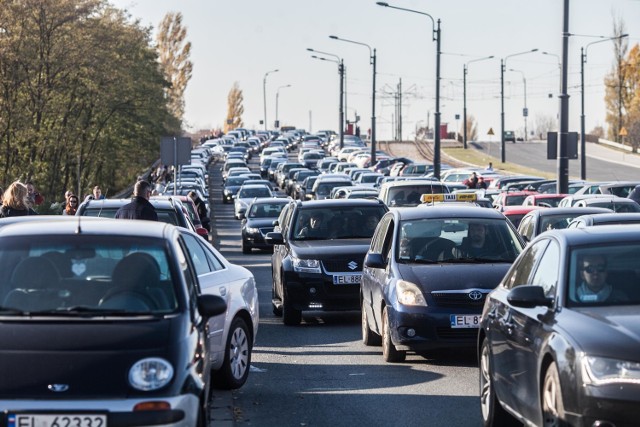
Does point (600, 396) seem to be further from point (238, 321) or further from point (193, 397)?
point (238, 321)

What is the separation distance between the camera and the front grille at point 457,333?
1362 centimetres

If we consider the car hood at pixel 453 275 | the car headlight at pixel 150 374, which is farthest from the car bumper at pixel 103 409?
the car hood at pixel 453 275

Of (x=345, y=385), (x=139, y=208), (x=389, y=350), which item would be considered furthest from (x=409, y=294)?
(x=139, y=208)

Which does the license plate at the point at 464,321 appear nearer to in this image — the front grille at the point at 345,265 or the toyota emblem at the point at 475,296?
Result: the toyota emblem at the point at 475,296

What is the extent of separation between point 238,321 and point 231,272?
47 centimetres

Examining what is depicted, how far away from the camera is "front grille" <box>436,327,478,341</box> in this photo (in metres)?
13.6

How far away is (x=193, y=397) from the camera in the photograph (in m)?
7.72

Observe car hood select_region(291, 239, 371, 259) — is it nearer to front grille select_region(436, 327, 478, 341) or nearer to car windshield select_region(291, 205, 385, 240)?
car windshield select_region(291, 205, 385, 240)

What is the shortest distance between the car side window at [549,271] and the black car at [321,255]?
29.7 feet

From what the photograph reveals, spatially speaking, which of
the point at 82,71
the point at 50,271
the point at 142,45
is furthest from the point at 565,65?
the point at 142,45

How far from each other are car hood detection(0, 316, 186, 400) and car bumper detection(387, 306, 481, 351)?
5.98 meters

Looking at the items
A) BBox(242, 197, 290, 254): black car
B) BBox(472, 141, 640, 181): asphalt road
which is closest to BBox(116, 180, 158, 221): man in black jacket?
BBox(242, 197, 290, 254): black car

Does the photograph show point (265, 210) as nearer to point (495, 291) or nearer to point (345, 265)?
A: point (345, 265)

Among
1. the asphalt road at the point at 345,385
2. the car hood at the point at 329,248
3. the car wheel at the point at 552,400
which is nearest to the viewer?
the car wheel at the point at 552,400
